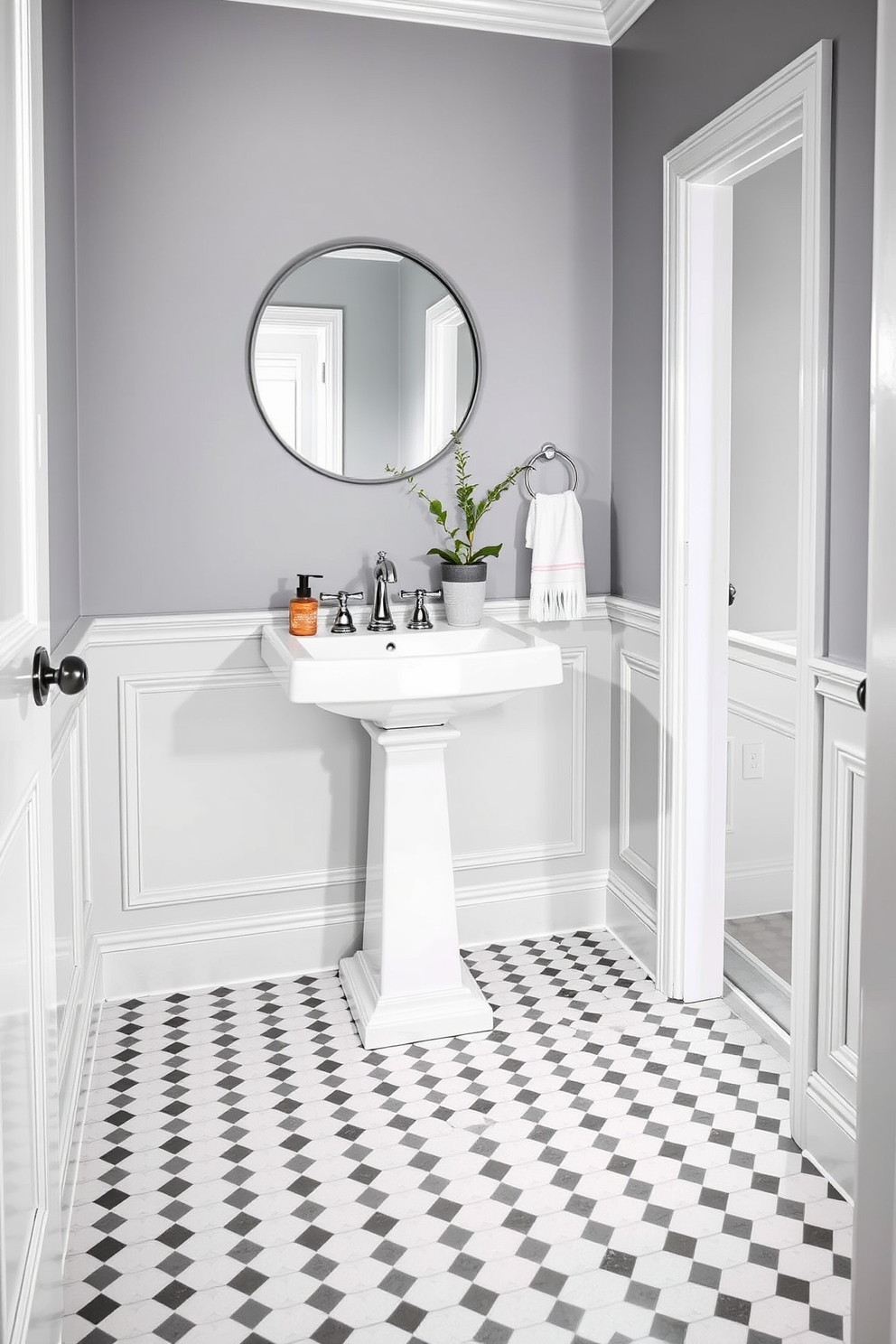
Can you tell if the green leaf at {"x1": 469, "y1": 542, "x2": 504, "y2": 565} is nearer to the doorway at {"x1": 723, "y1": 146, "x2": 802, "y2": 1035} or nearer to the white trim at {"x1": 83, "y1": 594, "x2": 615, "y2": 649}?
the white trim at {"x1": 83, "y1": 594, "x2": 615, "y2": 649}

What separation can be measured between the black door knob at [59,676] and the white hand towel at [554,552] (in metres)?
1.77

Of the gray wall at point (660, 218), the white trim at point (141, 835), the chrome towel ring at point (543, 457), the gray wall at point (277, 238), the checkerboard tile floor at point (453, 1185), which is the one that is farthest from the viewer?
the chrome towel ring at point (543, 457)

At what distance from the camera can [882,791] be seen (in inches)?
38.4

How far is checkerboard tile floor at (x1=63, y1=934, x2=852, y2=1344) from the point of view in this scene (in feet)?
5.49

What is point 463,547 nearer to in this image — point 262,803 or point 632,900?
point 262,803

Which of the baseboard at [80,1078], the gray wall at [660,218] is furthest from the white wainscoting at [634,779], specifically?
the baseboard at [80,1078]

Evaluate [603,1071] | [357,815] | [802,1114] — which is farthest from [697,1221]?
[357,815]

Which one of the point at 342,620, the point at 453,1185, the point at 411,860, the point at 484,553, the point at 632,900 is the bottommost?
the point at 453,1185

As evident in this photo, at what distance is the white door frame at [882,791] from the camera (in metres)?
0.95

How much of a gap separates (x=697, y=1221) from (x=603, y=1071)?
0.52 metres

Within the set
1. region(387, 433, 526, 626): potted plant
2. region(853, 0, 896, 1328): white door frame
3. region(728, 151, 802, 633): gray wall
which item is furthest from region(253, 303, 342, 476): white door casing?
region(853, 0, 896, 1328): white door frame

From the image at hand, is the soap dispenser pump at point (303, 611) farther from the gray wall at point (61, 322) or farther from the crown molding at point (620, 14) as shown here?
the crown molding at point (620, 14)

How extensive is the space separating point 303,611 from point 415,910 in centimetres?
76

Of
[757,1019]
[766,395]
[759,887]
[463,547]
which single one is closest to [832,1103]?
[757,1019]
